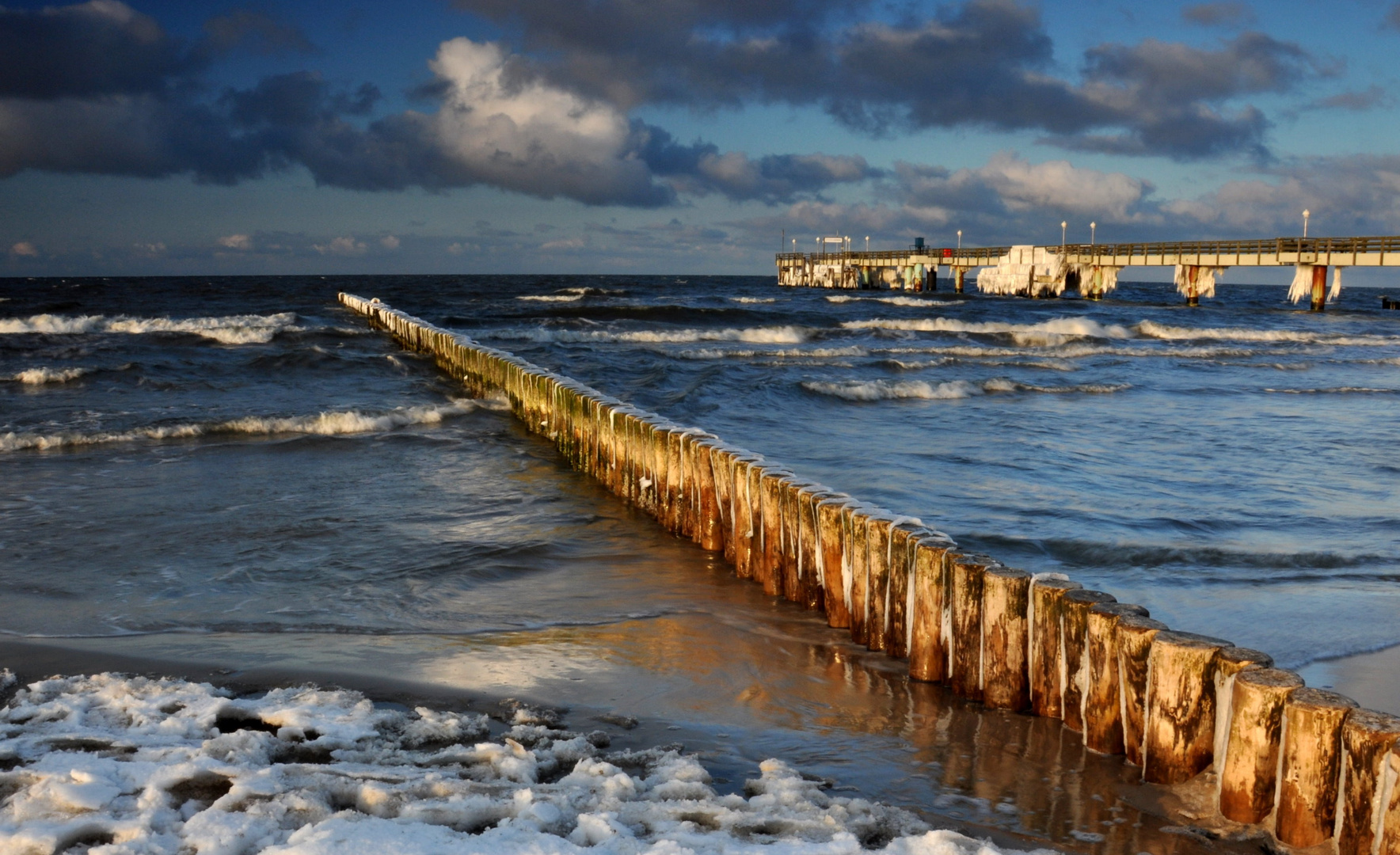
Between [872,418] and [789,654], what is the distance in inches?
428

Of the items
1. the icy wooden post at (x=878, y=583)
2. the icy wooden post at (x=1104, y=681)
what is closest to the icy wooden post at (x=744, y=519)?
the icy wooden post at (x=878, y=583)

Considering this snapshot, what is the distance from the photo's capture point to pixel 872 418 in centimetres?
1638

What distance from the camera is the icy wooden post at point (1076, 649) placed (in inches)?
174

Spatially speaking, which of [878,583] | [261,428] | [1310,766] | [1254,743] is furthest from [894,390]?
[1310,766]

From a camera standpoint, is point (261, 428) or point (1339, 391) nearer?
point (261, 428)

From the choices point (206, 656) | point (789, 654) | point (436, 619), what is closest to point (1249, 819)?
point (789, 654)

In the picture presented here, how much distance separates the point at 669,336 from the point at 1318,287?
105 ft

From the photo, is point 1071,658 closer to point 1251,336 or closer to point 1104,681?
point 1104,681

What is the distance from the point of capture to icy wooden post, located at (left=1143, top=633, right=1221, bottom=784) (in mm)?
3936

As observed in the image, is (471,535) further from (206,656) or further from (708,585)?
(206,656)

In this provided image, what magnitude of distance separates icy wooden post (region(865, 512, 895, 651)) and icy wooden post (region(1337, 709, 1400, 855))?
2.41 m

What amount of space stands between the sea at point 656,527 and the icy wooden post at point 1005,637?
213 millimetres

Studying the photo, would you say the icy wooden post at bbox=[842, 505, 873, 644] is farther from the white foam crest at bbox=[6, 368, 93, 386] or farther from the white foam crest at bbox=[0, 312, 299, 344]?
the white foam crest at bbox=[0, 312, 299, 344]

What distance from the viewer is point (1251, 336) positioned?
35.2 metres
